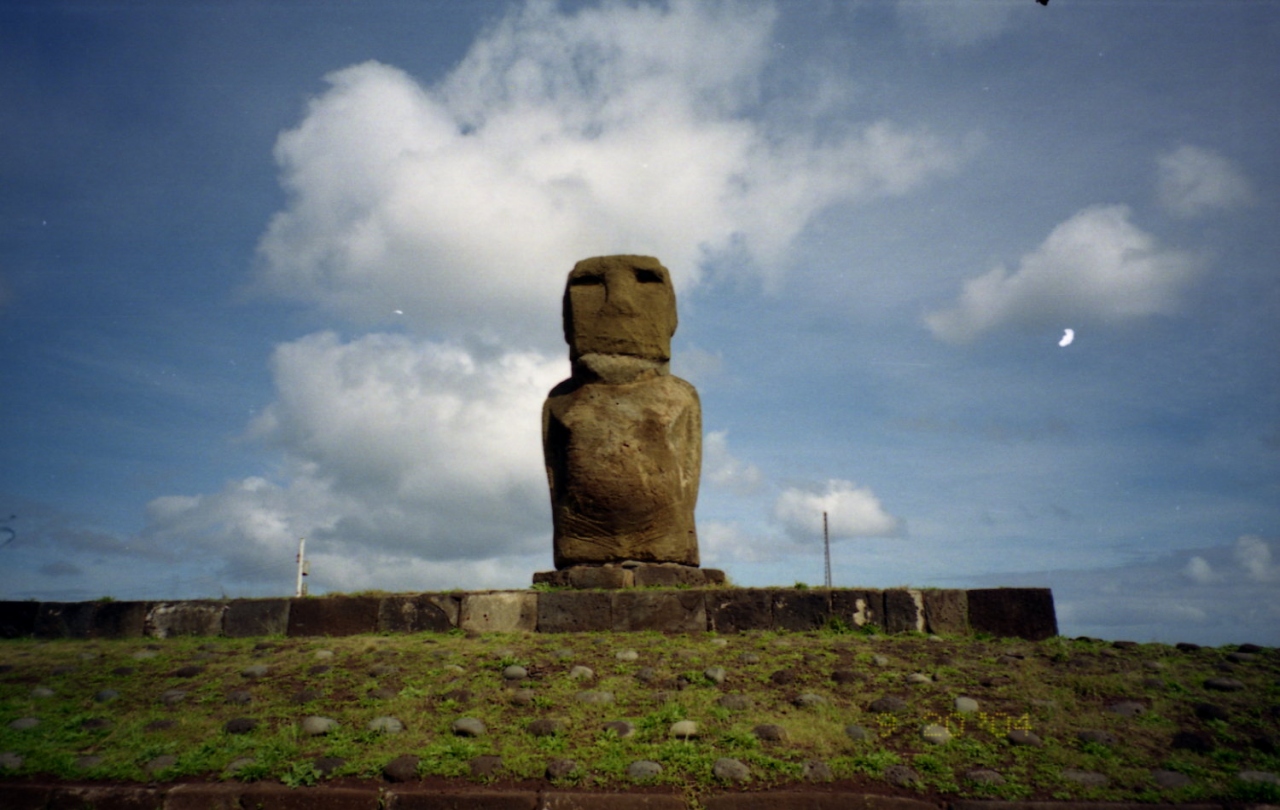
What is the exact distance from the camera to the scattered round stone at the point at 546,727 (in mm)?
5730

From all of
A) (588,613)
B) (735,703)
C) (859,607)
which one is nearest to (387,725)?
(735,703)

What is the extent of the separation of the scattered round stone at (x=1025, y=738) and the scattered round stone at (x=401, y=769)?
12.4ft

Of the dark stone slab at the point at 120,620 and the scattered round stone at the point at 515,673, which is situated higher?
the dark stone slab at the point at 120,620

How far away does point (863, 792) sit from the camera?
16.4 feet

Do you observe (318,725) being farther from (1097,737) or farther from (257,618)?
(1097,737)

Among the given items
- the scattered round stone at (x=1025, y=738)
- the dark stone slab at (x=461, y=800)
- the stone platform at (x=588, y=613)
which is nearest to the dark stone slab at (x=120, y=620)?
the stone platform at (x=588, y=613)

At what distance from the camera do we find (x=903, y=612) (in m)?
8.08

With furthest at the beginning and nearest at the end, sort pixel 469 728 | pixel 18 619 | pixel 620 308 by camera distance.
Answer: pixel 620 308 < pixel 18 619 < pixel 469 728

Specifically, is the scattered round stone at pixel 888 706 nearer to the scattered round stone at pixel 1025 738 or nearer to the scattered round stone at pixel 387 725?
the scattered round stone at pixel 1025 738

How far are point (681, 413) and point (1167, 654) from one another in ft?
17.2

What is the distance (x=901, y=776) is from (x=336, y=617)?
575 centimetres

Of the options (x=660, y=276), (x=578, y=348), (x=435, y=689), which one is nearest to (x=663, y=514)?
(x=578, y=348)

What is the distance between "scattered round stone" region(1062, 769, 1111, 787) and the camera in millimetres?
5137

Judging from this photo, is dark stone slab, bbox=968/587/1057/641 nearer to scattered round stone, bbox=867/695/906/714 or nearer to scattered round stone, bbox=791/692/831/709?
scattered round stone, bbox=867/695/906/714
